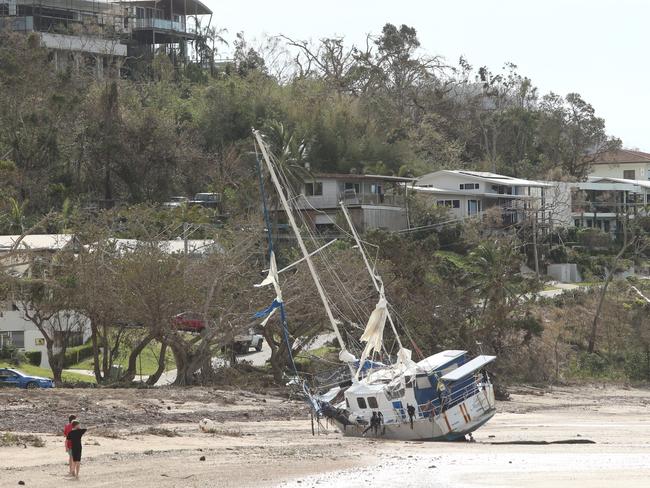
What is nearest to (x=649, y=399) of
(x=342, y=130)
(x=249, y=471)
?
(x=249, y=471)

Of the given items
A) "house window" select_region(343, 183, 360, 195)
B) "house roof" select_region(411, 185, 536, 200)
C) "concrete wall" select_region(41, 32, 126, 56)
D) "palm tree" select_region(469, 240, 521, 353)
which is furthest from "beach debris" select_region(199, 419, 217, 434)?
"concrete wall" select_region(41, 32, 126, 56)

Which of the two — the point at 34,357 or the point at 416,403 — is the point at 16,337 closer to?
Result: the point at 34,357

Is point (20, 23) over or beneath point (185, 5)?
beneath

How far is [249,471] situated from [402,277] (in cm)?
2844

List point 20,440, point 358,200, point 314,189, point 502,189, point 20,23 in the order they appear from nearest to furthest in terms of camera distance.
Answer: point 20,440 < point 358,200 < point 314,189 < point 502,189 < point 20,23

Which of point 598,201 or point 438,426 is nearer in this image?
point 438,426

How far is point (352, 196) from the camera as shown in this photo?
79.0 meters

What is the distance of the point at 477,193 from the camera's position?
8756cm

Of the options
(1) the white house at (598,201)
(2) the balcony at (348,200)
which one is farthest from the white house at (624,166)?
(2) the balcony at (348,200)

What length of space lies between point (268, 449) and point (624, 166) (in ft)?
315

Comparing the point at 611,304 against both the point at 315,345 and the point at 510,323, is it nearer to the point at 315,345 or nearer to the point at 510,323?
the point at 510,323

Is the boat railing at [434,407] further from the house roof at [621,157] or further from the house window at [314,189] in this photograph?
the house roof at [621,157]

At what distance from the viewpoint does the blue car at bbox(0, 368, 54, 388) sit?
43281mm

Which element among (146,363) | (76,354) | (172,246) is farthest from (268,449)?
(76,354)
